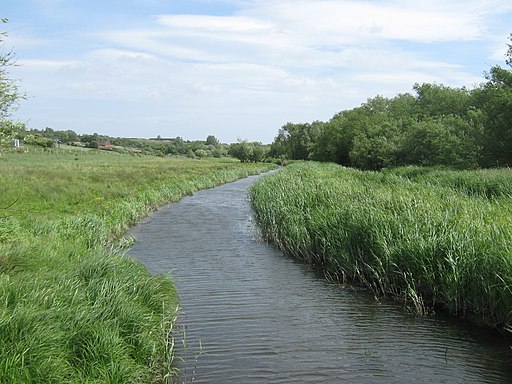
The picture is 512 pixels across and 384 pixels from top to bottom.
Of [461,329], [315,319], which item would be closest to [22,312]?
[315,319]

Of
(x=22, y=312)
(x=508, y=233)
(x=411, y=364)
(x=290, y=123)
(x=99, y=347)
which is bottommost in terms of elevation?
(x=411, y=364)

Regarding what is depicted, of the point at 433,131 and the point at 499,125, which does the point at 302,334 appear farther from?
the point at 433,131

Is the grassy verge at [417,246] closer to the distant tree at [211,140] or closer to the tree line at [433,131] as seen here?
the tree line at [433,131]

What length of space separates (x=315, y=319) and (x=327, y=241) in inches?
159

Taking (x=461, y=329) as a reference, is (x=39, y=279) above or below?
above

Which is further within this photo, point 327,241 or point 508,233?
point 327,241

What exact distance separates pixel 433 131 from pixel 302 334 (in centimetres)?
3631

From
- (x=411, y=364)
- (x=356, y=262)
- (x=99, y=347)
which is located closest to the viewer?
(x=99, y=347)

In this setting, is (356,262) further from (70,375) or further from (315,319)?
(70,375)

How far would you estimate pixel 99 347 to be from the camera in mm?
6090

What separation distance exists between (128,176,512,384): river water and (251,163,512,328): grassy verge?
0.50 meters

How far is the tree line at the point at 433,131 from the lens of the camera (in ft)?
108

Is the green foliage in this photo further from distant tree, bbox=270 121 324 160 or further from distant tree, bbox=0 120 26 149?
distant tree, bbox=0 120 26 149

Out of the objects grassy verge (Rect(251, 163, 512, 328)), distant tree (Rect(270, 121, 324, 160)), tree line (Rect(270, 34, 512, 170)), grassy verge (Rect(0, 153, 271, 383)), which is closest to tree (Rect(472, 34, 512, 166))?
tree line (Rect(270, 34, 512, 170))
